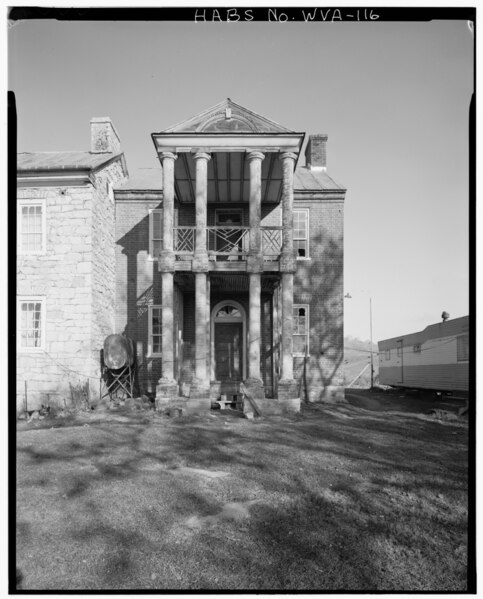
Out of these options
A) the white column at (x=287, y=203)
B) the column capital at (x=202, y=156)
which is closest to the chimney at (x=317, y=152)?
the white column at (x=287, y=203)

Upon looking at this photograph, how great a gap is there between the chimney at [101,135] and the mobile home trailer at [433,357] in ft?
46.7

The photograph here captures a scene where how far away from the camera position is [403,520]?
208 inches

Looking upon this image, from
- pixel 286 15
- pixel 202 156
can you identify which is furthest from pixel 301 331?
pixel 286 15

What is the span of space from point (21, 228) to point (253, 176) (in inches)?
291

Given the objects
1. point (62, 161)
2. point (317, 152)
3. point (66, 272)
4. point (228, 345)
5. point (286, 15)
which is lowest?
point (228, 345)

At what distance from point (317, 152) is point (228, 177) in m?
5.94

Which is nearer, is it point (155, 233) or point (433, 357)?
point (155, 233)

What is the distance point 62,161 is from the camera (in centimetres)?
1512

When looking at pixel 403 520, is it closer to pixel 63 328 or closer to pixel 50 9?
pixel 50 9

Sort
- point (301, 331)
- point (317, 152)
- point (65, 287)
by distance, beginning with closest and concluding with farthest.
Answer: point (65, 287)
point (301, 331)
point (317, 152)

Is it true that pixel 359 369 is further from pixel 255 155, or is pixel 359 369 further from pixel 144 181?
pixel 255 155

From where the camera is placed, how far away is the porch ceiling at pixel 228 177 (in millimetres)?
14547

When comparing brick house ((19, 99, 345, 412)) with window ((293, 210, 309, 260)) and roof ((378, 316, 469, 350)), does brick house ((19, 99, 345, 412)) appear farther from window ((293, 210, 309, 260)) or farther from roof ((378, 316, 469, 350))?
roof ((378, 316, 469, 350))

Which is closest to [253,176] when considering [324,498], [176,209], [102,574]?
[176,209]
